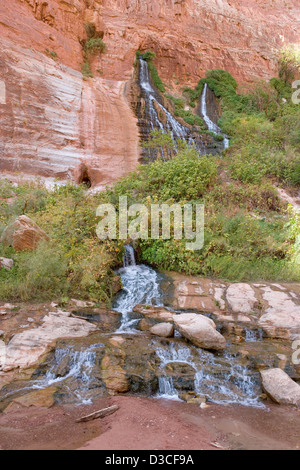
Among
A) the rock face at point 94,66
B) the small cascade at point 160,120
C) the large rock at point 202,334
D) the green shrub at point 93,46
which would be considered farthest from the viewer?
the green shrub at point 93,46

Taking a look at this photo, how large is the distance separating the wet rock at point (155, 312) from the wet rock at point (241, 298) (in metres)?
1.39

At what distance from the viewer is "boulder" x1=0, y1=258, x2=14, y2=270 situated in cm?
684

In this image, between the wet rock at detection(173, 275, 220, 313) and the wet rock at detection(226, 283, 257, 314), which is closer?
the wet rock at detection(226, 283, 257, 314)

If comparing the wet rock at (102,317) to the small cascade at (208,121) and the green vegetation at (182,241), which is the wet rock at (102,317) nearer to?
the green vegetation at (182,241)

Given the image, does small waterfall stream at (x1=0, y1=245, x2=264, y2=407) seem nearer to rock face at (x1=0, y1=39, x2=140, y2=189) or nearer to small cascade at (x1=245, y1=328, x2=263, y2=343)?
small cascade at (x1=245, y1=328, x2=263, y2=343)

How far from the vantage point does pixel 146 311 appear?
663 cm

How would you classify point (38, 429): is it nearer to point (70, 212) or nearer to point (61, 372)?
point (61, 372)

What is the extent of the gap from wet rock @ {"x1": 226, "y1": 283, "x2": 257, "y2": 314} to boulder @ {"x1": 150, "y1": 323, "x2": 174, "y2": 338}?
168 cm

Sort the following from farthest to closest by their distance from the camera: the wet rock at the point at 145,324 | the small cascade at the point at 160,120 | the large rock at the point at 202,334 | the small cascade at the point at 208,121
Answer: the small cascade at the point at 208,121 → the small cascade at the point at 160,120 → the wet rock at the point at 145,324 → the large rock at the point at 202,334

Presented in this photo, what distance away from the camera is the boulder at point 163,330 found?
223 inches

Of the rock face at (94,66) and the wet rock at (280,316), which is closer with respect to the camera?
the wet rock at (280,316)

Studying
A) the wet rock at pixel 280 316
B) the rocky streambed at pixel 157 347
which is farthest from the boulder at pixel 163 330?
the wet rock at pixel 280 316

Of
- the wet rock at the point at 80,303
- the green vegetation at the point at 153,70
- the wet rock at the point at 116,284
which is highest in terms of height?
the green vegetation at the point at 153,70

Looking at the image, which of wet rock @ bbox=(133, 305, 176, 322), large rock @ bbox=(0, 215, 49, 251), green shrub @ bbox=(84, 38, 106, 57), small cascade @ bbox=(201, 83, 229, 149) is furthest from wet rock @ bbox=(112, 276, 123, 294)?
green shrub @ bbox=(84, 38, 106, 57)
